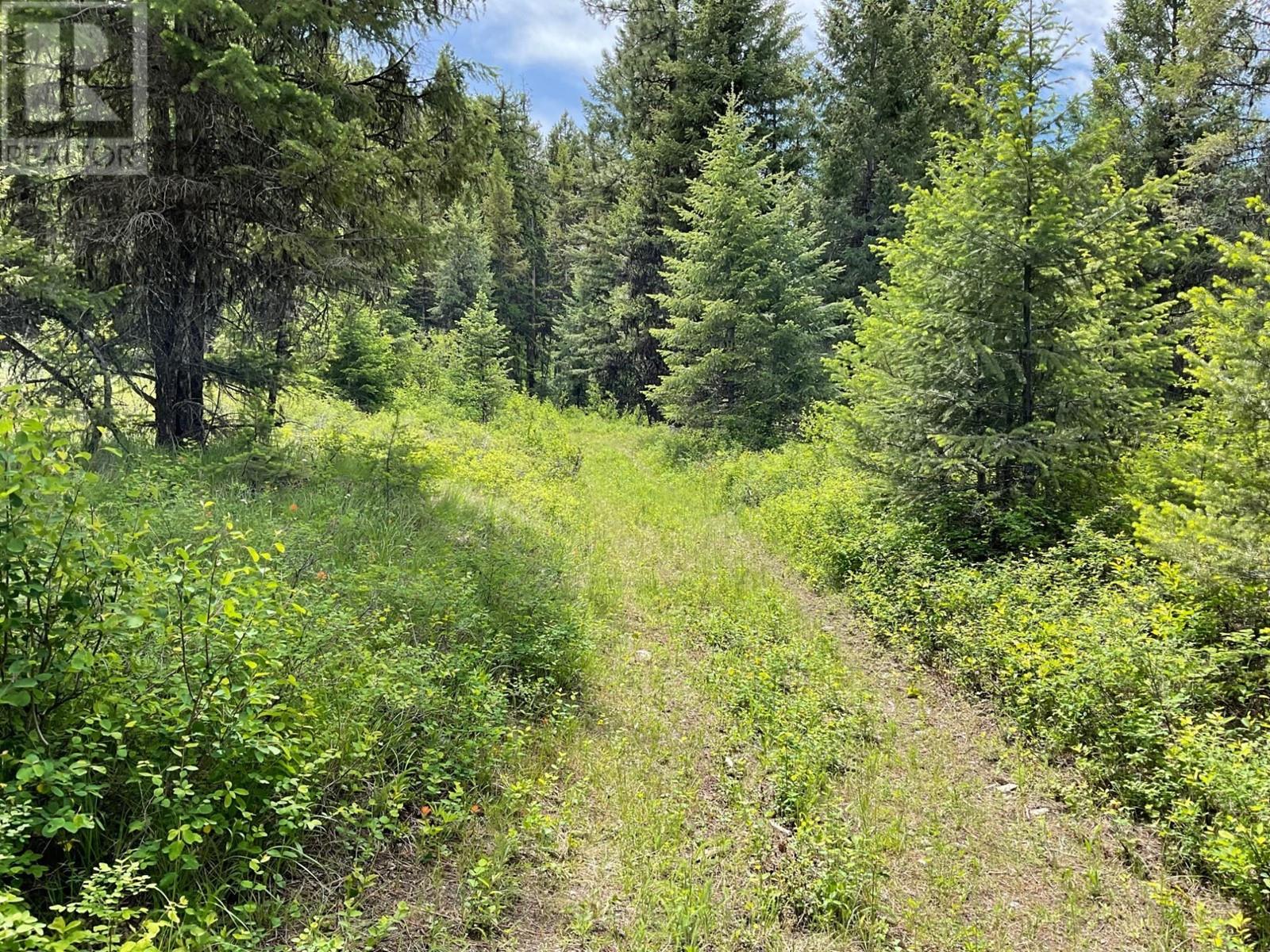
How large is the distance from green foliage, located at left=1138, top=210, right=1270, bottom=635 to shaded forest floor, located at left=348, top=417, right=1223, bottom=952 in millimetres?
1973

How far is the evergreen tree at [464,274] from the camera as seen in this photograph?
97.0ft

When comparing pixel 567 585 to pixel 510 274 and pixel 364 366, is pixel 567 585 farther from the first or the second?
pixel 510 274

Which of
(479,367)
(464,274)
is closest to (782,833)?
(479,367)

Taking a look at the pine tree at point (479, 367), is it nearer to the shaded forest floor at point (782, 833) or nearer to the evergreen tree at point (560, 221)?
the evergreen tree at point (560, 221)

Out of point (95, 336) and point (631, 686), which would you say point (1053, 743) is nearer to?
point (631, 686)

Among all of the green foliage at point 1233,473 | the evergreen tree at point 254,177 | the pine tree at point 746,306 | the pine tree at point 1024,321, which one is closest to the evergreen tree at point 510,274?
the pine tree at point 746,306

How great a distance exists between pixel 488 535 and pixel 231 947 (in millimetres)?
5369

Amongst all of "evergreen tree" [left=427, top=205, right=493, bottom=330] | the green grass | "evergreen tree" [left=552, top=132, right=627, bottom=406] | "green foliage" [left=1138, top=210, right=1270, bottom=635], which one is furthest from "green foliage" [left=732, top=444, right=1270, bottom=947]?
"evergreen tree" [left=427, top=205, right=493, bottom=330]

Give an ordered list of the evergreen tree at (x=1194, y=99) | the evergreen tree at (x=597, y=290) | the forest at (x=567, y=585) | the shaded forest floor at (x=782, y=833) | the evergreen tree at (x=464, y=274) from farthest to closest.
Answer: the evergreen tree at (x=464, y=274)
the evergreen tree at (x=597, y=290)
the evergreen tree at (x=1194, y=99)
the shaded forest floor at (x=782, y=833)
the forest at (x=567, y=585)

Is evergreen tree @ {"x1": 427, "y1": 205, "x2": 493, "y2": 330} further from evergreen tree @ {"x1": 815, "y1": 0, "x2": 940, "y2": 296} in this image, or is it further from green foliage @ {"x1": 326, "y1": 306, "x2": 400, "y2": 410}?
evergreen tree @ {"x1": 815, "y1": 0, "x2": 940, "y2": 296}

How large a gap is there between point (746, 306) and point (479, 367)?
957 centimetres

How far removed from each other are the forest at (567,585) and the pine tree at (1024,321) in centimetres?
6

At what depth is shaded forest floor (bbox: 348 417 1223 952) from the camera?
309 cm

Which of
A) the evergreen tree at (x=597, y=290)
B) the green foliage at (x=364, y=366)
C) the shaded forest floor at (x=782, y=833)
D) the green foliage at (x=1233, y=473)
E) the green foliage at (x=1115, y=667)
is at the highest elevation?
the evergreen tree at (x=597, y=290)
